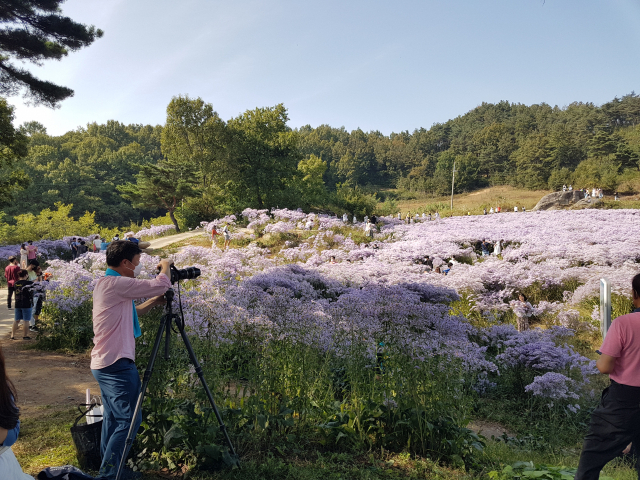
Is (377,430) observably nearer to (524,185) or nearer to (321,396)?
(321,396)

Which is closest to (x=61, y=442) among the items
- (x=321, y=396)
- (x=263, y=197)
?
(x=321, y=396)

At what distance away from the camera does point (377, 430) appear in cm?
353

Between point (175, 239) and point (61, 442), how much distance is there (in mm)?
18836

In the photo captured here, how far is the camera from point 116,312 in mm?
2744

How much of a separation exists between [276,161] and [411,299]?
21.0m

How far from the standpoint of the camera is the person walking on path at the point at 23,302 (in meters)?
7.61

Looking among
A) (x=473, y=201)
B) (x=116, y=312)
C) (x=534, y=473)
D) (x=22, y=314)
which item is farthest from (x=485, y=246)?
(x=473, y=201)

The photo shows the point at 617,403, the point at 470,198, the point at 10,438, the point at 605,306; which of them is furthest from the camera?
the point at 470,198

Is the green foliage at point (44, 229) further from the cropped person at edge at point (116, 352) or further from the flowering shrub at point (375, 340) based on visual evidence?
the cropped person at edge at point (116, 352)

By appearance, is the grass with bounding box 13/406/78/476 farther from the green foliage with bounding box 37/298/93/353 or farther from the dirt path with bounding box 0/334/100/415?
the green foliage with bounding box 37/298/93/353

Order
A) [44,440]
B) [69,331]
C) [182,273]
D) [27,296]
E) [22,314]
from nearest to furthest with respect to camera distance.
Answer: [182,273] < [44,440] < [69,331] < [27,296] < [22,314]

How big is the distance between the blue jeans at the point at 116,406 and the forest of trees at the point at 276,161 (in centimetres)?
1158

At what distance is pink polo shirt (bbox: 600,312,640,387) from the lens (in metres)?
2.46

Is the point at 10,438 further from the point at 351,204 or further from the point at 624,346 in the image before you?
the point at 351,204
